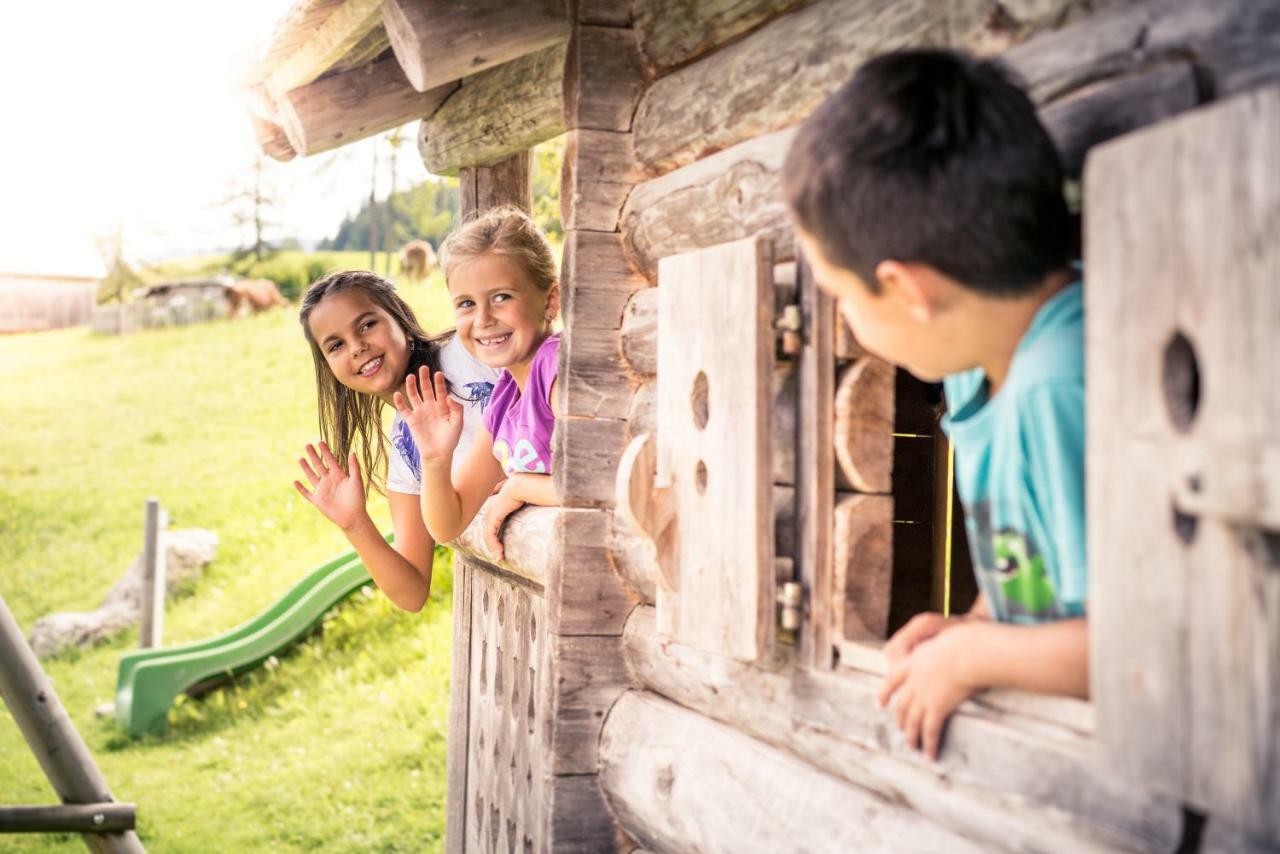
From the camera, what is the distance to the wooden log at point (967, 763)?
184 cm

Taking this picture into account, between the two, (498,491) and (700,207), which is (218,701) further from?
(700,207)

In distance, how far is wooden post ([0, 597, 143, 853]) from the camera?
5559mm

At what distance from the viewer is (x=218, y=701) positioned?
11.1 m

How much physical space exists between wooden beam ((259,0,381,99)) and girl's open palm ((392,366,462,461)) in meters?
1.00

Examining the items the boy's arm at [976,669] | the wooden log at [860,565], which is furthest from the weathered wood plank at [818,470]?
the boy's arm at [976,669]

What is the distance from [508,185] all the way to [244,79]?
1.18 metres

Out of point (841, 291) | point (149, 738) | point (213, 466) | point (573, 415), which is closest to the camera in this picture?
point (841, 291)

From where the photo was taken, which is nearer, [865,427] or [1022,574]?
[1022,574]

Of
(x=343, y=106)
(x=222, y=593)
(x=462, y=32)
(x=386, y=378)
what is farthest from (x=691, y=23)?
(x=222, y=593)

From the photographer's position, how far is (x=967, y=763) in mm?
2113

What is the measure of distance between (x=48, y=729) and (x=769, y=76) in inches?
172

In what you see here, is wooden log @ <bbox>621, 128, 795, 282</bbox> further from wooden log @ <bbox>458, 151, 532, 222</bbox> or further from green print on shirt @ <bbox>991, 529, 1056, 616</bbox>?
wooden log @ <bbox>458, 151, 532, 222</bbox>

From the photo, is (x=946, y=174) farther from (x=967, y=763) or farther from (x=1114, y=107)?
(x=967, y=763)

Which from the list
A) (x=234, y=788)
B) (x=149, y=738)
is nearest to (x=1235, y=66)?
(x=234, y=788)
